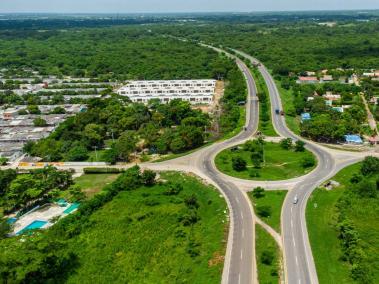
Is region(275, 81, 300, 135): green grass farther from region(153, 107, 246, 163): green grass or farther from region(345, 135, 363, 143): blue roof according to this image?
region(153, 107, 246, 163): green grass

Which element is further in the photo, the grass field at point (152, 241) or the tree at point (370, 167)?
the tree at point (370, 167)

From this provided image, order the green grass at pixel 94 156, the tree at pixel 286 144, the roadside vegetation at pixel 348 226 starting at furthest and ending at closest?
the tree at pixel 286 144 < the green grass at pixel 94 156 < the roadside vegetation at pixel 348 226

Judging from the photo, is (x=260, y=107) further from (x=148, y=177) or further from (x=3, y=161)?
(x=3, y=161)

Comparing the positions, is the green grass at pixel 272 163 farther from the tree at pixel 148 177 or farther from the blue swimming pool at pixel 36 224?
the blue swimming pool at pixel 36 224

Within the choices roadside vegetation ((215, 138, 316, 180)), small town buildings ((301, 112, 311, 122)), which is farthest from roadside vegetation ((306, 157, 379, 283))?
small town buildings ((301, 112, 311, 122))

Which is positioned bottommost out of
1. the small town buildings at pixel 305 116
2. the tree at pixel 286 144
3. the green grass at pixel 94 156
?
Result: the green grass at pixel 94 156

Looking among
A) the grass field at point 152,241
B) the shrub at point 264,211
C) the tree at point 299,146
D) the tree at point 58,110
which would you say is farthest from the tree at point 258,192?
the tree at point 58,110
